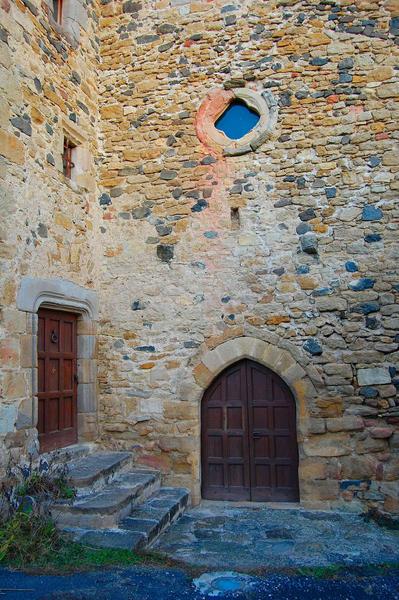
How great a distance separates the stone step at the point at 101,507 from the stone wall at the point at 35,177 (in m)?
0.62

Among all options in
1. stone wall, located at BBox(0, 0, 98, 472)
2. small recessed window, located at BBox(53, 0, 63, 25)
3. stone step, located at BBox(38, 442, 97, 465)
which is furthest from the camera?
small recessed window, located at BBox(53, 0, 63, 25)

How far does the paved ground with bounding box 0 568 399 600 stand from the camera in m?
2.92

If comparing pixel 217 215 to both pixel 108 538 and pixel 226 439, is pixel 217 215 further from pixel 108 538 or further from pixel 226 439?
pixel 108 538

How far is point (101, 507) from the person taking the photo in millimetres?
3848

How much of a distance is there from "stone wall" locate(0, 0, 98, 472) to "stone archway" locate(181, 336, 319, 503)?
63.1 inches

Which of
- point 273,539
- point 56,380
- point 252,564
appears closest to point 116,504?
point 252,564

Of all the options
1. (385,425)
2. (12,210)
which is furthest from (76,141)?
(385,425)

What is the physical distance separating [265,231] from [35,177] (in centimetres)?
237

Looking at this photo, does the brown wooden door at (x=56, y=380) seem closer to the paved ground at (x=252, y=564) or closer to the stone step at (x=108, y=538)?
the stone step at (x=108, y=538)

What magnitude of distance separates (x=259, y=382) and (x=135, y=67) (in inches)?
156

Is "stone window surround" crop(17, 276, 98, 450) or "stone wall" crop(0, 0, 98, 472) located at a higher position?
"stone wall" crop(0, 0, 98, 472)

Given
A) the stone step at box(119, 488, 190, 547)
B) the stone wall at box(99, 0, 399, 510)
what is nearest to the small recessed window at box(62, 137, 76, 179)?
the stone wall at box(99, 0, 399, 510)

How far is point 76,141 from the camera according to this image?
541 cm

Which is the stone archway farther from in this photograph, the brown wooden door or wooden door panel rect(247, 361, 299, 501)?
the brown wooden door
